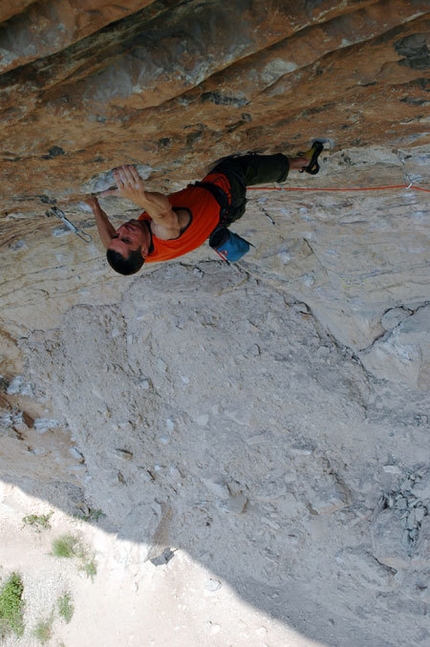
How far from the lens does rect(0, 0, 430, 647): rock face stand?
1.94 m

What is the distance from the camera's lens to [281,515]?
18.5 ft

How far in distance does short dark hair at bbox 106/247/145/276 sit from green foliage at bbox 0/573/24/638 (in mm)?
6857

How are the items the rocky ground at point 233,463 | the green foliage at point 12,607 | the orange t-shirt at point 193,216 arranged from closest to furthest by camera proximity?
1. the orange t-shirt at point 193,216
2. the rocky ground at point 233,463
3. the green foliage at point 12,607

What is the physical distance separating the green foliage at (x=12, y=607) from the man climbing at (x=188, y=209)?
22.2 feet

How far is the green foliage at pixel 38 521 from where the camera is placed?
26.2ft

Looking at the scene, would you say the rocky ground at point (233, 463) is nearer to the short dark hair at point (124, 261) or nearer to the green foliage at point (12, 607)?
the green foliage at point (12, 607)

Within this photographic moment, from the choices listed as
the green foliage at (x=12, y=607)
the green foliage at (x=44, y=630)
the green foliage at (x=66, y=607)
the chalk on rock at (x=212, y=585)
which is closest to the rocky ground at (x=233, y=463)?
the chalk on rock at (x=212, y=585)

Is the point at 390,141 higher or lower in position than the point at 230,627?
higher

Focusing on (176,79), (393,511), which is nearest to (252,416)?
(393,511)

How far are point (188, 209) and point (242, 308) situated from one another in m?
2.21

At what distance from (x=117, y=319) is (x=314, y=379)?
2.10 meters

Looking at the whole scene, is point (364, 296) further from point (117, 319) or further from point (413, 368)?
point (117, 319)

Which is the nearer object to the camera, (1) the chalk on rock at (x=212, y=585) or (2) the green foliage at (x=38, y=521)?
(1) the chalk on rock at (x=212, y=585)

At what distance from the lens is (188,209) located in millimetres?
2986
